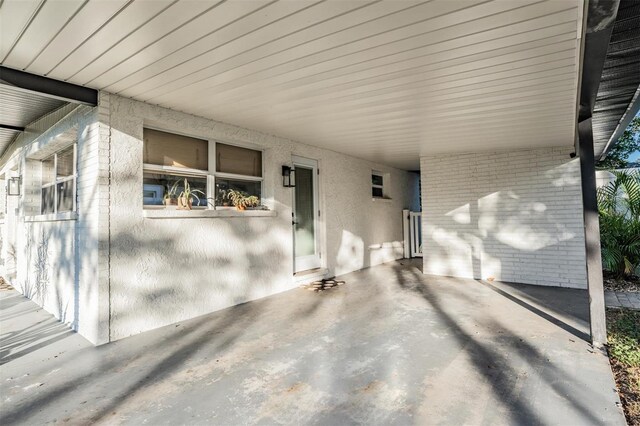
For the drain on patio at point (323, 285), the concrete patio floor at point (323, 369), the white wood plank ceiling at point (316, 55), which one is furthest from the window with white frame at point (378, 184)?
the concrete patio floor at point (323, 369)

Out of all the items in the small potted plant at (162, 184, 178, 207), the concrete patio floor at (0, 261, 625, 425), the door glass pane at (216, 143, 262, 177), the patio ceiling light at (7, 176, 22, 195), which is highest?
the door glass pane at (216, 143, 262, 177)

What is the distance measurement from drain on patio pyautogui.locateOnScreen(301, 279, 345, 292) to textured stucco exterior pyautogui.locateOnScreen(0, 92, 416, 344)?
0.31 metres

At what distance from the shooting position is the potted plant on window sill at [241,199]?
4727 millimetres

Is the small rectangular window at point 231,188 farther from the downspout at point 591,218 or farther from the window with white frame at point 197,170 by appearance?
the downspout at point 591,218

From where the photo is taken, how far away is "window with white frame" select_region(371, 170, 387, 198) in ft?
27.2

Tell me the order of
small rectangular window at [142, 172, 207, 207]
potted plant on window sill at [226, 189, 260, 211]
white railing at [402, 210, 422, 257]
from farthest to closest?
1. white railing at [402, 210, 422, 257]
2. potted plant on window sill at [226, 189, 260, 211]
3. small rectangular window at [142, 172, 207, 207]

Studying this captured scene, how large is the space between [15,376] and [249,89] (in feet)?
10.6

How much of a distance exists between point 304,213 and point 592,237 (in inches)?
163

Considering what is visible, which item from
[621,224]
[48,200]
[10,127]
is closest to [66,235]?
[48,200]

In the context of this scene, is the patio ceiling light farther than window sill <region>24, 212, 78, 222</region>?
Yes

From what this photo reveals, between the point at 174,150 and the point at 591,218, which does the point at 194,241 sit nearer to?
the point at 174,150

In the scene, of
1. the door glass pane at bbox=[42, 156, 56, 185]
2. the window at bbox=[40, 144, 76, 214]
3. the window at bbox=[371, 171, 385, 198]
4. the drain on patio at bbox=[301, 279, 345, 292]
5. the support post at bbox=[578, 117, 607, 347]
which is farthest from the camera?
the window at bbox=[371, 171, 385, 198]

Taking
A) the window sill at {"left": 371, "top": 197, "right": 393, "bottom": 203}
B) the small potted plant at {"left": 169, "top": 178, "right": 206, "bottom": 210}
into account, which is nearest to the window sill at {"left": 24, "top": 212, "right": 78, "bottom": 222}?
the small potted plant at {"left": 169, "top": 178, "right": 206, "bottom": 210}

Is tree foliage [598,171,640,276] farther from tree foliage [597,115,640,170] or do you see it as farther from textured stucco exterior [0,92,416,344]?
tree foliage [597,115,640,170]
